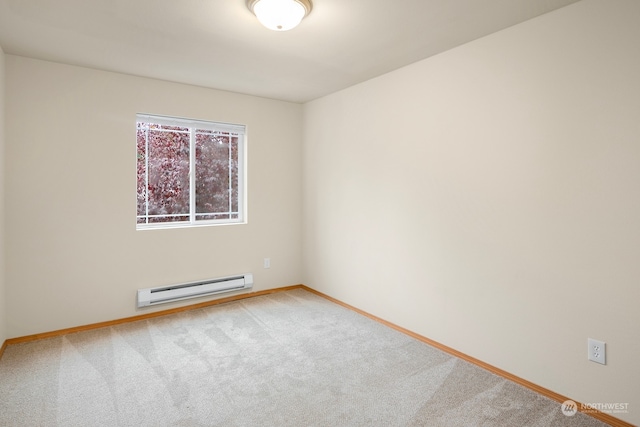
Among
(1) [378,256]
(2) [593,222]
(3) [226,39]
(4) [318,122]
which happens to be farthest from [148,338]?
(2) [593,222]

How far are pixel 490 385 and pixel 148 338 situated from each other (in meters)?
2.70

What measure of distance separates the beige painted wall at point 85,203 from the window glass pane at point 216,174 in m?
0.24

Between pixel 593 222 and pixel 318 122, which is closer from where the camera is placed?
pixel 593 222

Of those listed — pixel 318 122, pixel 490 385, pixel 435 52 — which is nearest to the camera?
pixel 490 385

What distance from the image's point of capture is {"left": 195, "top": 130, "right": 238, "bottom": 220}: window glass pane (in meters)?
3.98

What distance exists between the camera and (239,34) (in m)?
2.49

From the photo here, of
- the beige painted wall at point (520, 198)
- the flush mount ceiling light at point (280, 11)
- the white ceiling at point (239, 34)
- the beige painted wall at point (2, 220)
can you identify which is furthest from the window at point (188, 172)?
the flush mount ceiling light at point (280, 11)

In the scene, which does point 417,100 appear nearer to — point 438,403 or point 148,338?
point 438,403

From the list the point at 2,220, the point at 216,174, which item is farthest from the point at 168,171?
the point at 2,220


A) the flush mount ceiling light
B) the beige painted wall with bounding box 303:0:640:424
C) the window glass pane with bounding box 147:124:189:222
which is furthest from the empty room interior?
the window glass pane with bounding box 147:124:189:222

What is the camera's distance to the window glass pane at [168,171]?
3.69 m

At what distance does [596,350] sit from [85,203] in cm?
400

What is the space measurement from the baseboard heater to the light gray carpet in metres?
0.28

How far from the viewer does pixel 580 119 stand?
206cm
